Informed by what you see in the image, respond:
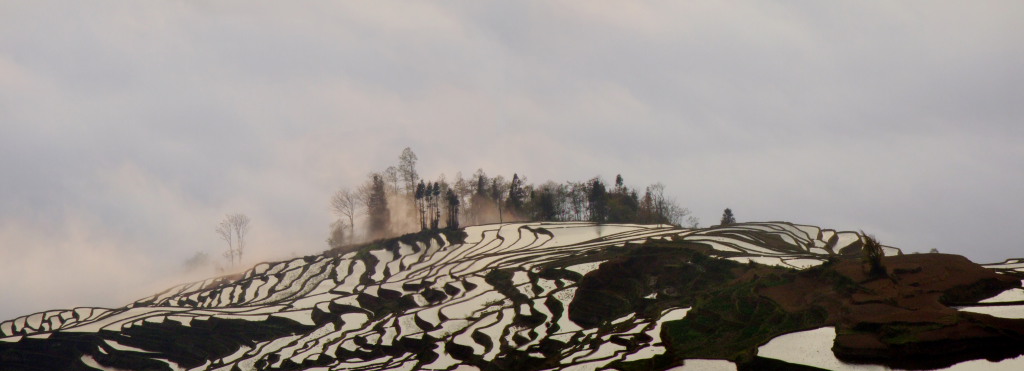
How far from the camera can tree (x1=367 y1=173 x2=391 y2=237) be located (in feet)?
324

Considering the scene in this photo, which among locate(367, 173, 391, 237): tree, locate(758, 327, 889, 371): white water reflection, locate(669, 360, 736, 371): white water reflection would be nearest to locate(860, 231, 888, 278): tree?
locate(758, 327, 889, 371): white water reflection

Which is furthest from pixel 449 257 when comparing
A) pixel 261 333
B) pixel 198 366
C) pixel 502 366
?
pixel 502 366

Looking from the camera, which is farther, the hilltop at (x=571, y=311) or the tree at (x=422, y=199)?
the tree at (x=422, y=199)

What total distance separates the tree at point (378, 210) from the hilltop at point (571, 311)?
15.9 metres

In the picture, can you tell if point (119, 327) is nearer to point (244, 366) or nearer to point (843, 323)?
point (244, 366)

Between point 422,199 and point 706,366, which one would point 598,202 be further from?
point 706,366

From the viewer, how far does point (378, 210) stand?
326 feet

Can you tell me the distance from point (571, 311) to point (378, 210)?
60894 millimetres

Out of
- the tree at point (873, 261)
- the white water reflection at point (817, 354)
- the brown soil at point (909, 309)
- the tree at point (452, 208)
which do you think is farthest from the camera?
the tree at point (452, 208)

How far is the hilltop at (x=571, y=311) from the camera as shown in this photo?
27.2 m

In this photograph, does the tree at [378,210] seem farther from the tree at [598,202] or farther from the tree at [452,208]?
the tree at [598,202]

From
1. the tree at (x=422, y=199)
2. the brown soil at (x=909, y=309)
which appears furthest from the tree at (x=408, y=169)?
the brown soil at (x=909, y=309)

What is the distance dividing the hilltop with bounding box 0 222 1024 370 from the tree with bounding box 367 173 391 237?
15.9 meters

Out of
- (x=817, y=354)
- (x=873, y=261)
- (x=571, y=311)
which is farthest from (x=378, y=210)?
(x=817, y=354)
